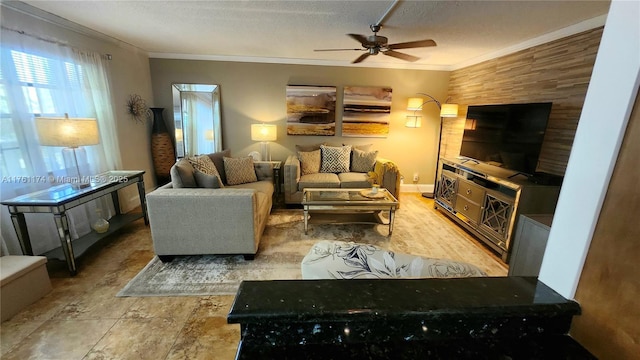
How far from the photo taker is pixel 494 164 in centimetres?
307

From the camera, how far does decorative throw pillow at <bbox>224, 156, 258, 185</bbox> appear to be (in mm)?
3475

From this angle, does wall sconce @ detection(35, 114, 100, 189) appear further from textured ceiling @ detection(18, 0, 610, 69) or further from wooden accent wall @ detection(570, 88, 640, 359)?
wooden accent wall @ detection(570, 88, 640, 359)

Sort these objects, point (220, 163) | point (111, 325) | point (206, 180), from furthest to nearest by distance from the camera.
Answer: point (220, 163), point (206, 180), point (111, 325)

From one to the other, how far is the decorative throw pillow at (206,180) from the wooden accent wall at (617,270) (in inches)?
104

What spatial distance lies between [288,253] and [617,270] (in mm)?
2353

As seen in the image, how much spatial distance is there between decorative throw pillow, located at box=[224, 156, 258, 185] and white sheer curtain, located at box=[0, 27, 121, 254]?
1.42 m

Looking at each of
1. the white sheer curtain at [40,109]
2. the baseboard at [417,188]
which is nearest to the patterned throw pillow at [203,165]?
the white sheer curtain at [40,109]

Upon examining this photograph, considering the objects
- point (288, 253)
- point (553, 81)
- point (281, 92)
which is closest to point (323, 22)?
point (281, 92)

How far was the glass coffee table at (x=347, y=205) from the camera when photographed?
9.45 feet

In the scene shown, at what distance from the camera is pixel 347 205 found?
2.87m

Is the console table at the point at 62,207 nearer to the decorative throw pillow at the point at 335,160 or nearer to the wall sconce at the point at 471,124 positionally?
the decorative throw pillow at the point at 335,160

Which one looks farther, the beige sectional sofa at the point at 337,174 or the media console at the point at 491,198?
the beige sectional sofa at the point at 337,174

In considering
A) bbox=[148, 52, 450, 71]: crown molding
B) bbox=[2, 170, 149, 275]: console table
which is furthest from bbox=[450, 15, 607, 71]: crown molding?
bbox=[2, 170, 149, 275]: console table

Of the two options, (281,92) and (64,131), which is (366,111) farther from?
(64,131)
